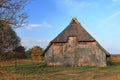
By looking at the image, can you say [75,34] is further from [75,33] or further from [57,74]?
[57,74]

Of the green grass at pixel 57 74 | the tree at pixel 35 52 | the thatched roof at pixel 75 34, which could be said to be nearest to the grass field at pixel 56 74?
the green grass at pixel 57 74

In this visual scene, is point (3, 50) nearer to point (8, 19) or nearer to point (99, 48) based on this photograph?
point (8, 19)

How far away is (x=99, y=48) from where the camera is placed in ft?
156

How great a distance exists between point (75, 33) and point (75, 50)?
3.09 m

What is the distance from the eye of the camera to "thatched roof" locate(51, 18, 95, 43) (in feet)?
159

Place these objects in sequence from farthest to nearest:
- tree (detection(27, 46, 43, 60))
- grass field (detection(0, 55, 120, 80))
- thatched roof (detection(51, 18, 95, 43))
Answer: tree (detection(27, 46, 43, 60)) < thatched roof (detection(51, 18, 95, 43)) < grass field (detection(0, 55, 120, 80))

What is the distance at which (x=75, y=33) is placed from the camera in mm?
49750

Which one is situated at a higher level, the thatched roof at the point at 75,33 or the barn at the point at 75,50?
the thatched roof at the point at 75,33

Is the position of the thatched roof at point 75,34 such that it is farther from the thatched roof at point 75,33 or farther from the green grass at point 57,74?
the green grass at point 57,74

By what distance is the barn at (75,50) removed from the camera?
47625 millimetres

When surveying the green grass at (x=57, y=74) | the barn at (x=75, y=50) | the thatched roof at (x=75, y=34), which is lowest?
the green grass at (x=57, y=74)

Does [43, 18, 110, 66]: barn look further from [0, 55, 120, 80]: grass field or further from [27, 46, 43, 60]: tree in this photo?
[27, 46, 43, 60]: tree

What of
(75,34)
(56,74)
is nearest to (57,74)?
(56,74)

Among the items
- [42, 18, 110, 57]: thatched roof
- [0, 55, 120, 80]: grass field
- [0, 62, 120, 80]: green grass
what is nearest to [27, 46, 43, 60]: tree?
[42, 18, 110, 57]: thatched roof
